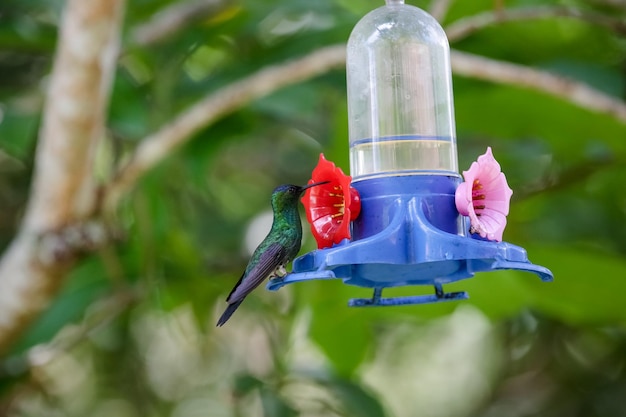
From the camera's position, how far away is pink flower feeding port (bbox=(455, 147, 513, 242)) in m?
1.94

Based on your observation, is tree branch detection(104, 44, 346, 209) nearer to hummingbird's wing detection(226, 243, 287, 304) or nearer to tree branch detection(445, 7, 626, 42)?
tree branch detection(445, 7, 626, 42)

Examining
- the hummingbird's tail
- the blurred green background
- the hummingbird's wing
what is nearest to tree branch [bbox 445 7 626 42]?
the blurred green background

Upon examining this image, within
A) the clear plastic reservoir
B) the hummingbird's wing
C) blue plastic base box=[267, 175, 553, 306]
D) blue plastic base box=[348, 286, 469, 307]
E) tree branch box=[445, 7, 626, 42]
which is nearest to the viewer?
blue plastic base box=[267, 175, 553, 306]

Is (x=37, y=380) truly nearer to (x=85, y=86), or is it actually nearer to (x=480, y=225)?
(x=85, y=86)

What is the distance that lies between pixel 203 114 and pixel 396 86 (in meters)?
0.85

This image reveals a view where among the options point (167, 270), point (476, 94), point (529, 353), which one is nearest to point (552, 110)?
point (476, 94)

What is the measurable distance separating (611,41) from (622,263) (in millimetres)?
A: 1027

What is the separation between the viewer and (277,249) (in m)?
2.02

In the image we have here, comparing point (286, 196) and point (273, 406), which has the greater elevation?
point (286, 196)

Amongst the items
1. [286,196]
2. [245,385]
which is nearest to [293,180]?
[245,385]

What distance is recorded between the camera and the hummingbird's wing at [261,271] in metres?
1.93

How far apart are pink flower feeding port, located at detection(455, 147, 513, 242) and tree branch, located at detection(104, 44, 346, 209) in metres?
1.07

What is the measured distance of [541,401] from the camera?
5336 mm

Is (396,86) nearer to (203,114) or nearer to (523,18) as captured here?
(523,18)
